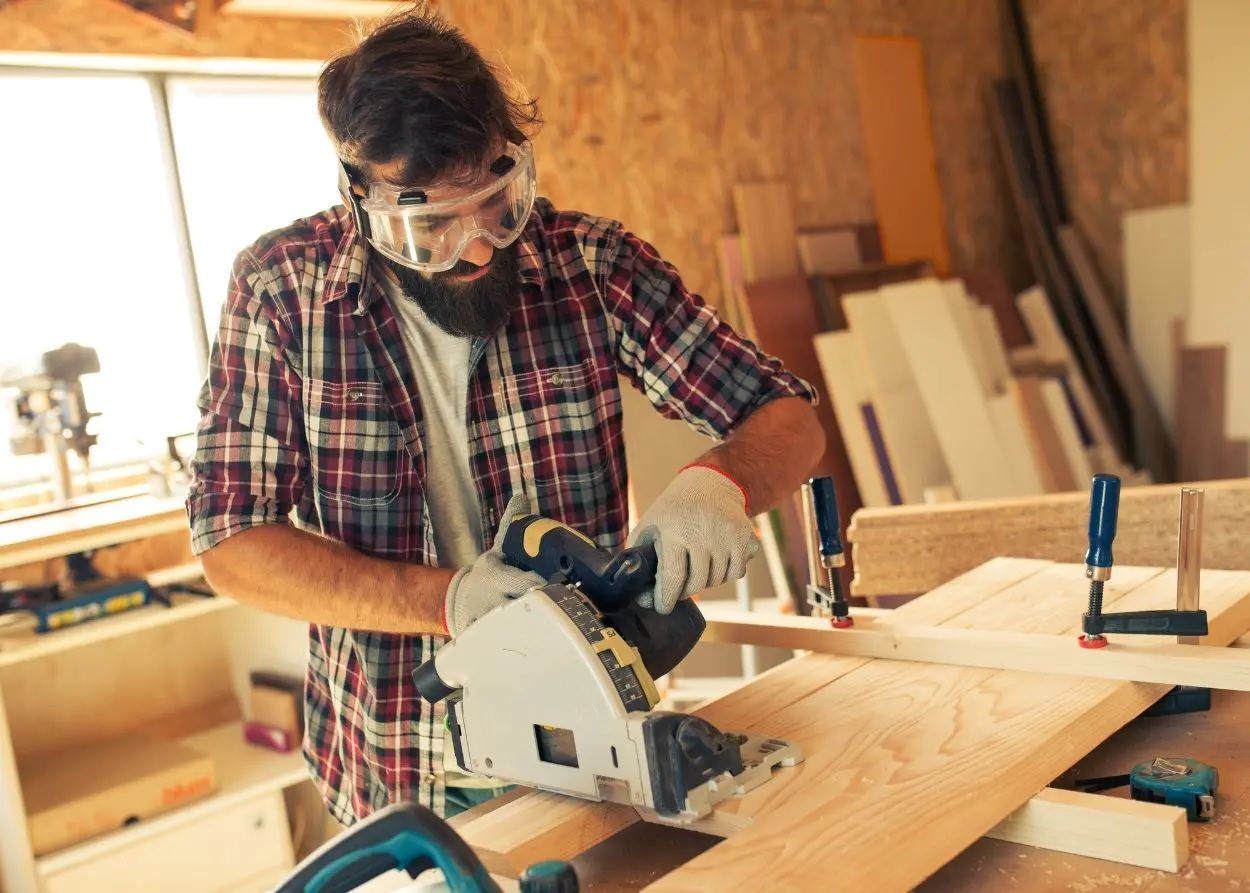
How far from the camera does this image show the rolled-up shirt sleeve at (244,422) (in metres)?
1.68

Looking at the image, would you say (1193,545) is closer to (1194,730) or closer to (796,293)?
(1194,730)

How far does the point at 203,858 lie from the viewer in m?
3.14

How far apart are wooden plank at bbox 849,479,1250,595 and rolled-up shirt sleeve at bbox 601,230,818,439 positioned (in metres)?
0.42

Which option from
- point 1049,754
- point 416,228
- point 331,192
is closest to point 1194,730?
point 1049,754

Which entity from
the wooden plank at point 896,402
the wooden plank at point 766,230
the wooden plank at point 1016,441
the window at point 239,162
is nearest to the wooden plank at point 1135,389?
the wooden plank at point 1016,441

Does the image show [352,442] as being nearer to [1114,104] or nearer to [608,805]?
[608,805]

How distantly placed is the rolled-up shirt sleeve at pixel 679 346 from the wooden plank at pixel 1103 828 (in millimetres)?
876

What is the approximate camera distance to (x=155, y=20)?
3223 millimetres

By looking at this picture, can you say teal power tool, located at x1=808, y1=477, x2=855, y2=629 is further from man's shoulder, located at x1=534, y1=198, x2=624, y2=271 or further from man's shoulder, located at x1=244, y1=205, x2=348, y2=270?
man's shoulder, located at x1=244, y1=205, x2=348, y2=270

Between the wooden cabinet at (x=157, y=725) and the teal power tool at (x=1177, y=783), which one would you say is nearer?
the teal power tool at (x=1177, y=783)

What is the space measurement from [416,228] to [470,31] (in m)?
2.20

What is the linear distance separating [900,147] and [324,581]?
13.5ft

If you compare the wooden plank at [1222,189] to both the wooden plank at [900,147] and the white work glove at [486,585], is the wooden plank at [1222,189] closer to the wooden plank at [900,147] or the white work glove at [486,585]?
→ the wooden plank at [900,147]

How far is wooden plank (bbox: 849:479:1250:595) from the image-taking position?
6.89 feet
